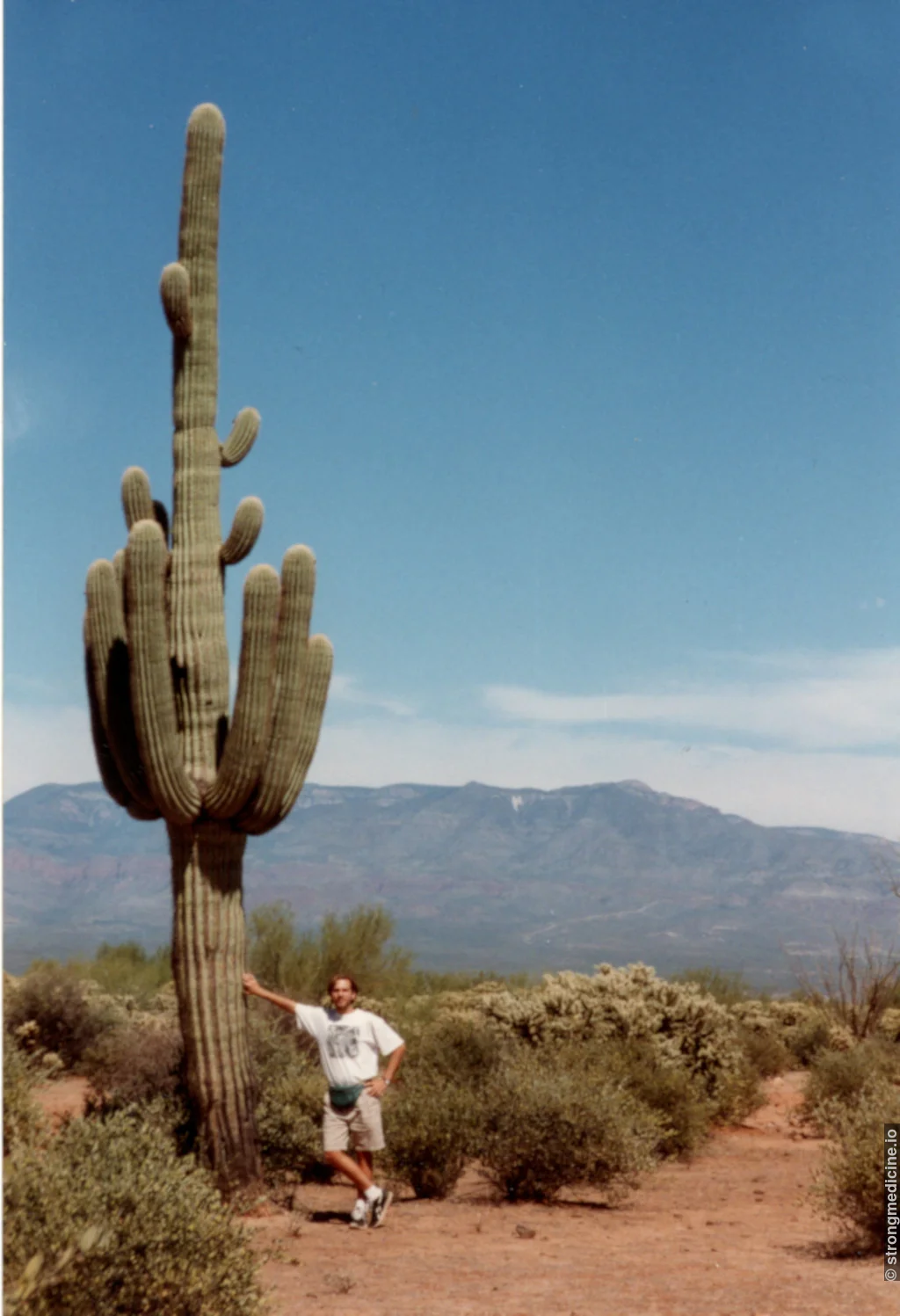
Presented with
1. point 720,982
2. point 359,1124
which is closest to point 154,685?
point 359,1124

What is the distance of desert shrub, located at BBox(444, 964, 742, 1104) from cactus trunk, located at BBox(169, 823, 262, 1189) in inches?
204

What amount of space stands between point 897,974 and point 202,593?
14.7 meters

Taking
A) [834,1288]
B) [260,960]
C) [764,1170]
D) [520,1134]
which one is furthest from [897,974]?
[834,1288]

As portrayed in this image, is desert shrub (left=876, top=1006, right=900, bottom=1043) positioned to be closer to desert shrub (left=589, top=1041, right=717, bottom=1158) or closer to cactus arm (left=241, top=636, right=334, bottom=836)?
desert shrub (left=589, top=1041, right=717, bottom=1158)

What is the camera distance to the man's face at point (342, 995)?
26.8 feet

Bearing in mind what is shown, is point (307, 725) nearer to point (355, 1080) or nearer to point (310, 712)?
point (310, 712)

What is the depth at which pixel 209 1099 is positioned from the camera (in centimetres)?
876

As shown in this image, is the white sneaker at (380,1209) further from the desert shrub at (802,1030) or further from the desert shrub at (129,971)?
the desert shrub at (129,971)

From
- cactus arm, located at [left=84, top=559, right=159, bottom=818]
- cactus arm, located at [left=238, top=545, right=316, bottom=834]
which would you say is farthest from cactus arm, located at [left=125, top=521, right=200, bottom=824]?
cactus arm, located at [left=238, top=545, right=316, bottom=834]

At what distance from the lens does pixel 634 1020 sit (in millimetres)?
13641

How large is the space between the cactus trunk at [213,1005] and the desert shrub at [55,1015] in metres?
9.50

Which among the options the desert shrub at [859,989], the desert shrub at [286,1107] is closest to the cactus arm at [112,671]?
the desert shrub at [286,1107]

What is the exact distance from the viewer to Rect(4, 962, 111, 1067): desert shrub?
17703 mm

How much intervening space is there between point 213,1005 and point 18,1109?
1501mm
